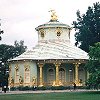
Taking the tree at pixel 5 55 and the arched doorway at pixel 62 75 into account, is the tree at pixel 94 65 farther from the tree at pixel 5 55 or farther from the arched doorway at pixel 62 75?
the tree at pixel 5 55

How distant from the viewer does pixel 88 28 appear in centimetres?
8256

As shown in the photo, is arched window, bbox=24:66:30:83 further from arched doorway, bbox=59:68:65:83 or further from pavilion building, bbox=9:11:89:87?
arched doorway, bbox=59:68:65:83

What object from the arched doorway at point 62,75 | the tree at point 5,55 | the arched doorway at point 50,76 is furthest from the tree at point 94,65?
the tree at point 5,55

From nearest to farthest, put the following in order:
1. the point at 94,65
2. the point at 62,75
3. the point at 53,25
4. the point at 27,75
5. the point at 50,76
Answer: the point at 94,65 < the point at 27,75 < the point at 50,76 < the point at 62,75 < the point at 53,25

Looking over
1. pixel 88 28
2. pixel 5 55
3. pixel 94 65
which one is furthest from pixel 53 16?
pixel 94 65

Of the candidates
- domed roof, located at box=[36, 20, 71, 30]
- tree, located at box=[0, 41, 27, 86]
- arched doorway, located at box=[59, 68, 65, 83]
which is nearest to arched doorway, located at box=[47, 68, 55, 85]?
arched doorway, located at box=[59, 68, 65, 83]

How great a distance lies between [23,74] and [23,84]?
65.0 inches

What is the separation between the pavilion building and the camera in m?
64.7

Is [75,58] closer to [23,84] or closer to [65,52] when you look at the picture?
[65,52]

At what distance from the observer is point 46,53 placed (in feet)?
219

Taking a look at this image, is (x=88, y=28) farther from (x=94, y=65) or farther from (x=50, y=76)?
(x=94, y=65)

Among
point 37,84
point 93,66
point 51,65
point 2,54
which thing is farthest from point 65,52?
point 2,54

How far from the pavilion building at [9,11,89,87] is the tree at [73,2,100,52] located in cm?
1228

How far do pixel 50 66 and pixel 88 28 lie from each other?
18.8 meters
